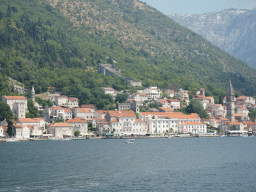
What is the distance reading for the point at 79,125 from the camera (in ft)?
455

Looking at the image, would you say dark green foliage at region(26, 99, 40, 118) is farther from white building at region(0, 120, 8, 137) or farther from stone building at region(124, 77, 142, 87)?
stone building at region(124, 77, 142, 87)

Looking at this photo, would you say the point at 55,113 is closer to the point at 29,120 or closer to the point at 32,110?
the point at 32,110

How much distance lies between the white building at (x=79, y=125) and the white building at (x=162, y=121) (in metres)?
19.5

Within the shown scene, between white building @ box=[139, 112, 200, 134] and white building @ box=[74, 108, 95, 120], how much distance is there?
49.2 ft

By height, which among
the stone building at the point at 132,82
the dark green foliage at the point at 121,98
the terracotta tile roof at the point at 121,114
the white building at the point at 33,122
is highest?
the stone building at the point at 132,82

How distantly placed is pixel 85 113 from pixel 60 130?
18131mm

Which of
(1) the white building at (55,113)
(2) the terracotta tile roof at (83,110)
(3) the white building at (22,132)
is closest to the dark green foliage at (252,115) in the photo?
(2) the terracotta tile roof at (83,110)

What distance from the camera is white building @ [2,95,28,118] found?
137250 millimetres

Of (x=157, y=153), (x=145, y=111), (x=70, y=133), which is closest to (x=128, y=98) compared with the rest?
(x=145, y=111)

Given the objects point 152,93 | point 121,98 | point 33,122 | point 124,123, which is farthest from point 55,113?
point 152,93

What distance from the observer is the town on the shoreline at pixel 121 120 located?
5266 inches

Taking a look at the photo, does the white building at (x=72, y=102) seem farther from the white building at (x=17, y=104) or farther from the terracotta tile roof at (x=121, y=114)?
the white building at (x=17, y=104)

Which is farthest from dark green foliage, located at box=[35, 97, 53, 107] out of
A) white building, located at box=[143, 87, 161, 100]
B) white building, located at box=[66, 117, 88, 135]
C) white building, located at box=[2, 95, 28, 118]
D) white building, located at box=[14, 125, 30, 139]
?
white building, located at box=[143, 87, 161, 100]

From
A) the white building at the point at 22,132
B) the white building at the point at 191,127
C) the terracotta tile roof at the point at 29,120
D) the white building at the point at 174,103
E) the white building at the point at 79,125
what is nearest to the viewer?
the white building at the point at 22,132
